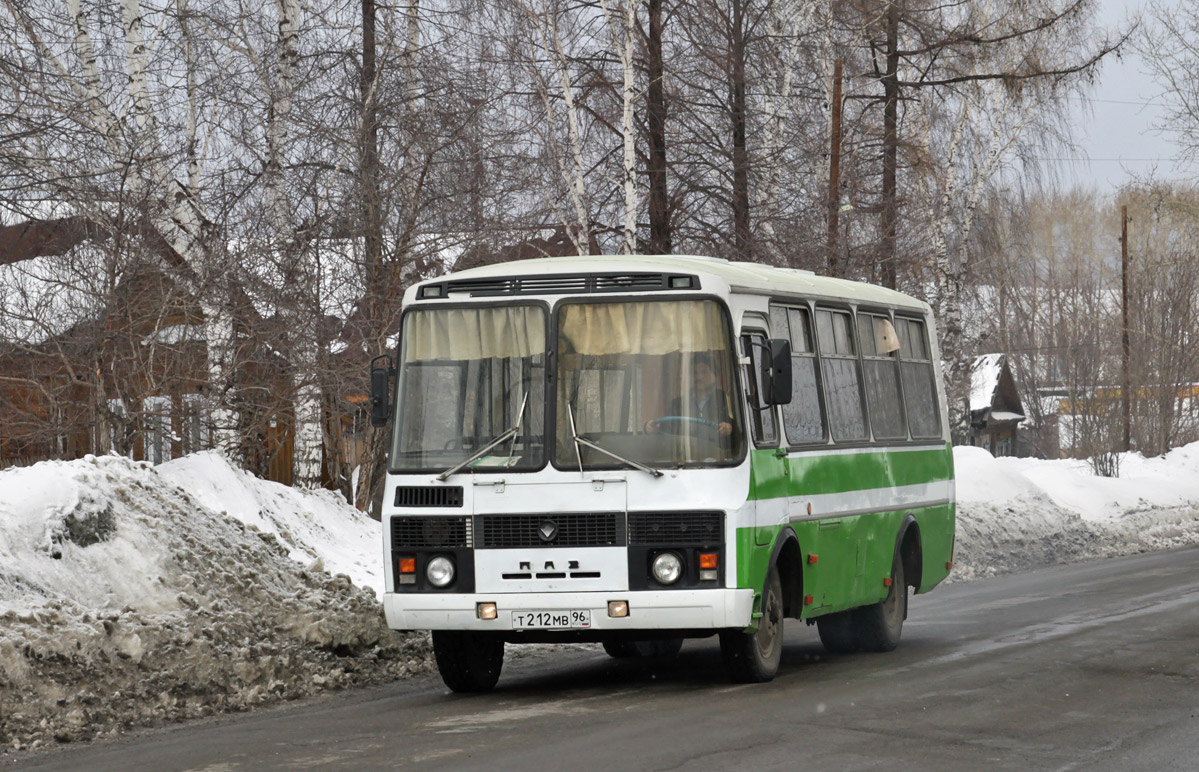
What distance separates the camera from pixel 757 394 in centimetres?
1064

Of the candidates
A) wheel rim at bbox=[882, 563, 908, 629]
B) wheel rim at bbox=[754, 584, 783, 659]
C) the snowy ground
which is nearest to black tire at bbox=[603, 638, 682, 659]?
the snowy ground

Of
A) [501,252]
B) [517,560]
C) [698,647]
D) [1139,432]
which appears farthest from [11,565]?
[1139,432]

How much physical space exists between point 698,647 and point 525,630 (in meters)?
3.97

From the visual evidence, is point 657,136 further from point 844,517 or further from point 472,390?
point 472,390

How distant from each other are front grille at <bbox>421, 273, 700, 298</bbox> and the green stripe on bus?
4.01ft

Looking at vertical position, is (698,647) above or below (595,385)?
below

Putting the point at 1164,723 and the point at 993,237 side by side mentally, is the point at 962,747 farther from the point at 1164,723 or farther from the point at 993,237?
the point at 993,237

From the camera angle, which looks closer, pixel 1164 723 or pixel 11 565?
pixel 1164 723

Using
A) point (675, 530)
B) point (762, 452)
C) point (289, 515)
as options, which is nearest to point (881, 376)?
point (762, 452)

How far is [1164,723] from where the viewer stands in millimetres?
8938

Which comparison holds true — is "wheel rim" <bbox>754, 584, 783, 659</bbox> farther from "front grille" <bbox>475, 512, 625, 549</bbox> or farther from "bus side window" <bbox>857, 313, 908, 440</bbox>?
"bus side window" <bbox>857, 313, 908, 440</bbox>

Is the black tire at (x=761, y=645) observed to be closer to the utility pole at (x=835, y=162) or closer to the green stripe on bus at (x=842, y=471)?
→ the green stripe on bus at (x=842, y=471)

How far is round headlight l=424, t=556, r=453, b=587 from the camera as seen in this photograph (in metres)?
10.3

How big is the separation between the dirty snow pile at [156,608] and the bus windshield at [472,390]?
6.52 feet
